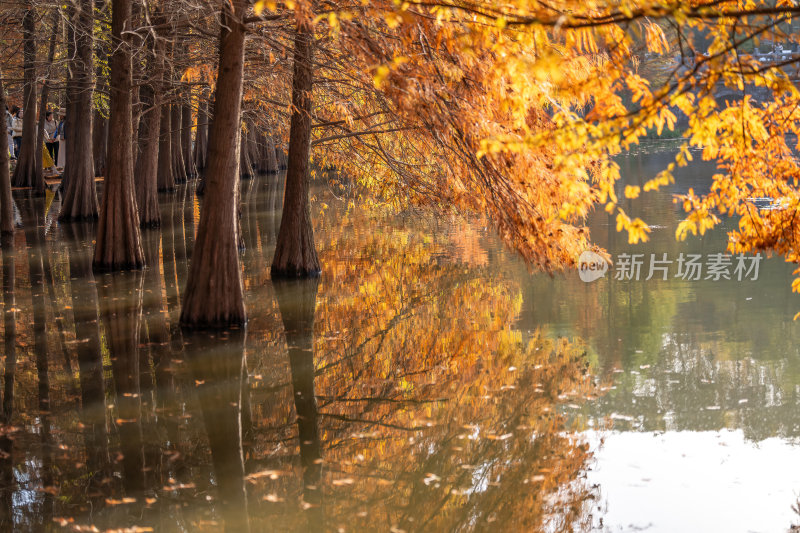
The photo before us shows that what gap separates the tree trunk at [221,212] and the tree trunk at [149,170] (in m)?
8.75

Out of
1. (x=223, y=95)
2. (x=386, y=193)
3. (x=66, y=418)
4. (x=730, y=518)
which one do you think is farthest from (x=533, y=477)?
(x=386, y=193)

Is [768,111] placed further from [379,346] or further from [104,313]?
[104,313]

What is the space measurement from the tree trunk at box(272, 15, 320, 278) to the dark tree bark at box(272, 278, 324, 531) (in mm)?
Result: 332

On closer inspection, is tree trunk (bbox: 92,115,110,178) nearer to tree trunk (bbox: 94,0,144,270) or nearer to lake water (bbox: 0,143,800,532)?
tree trunk (bbox: 94,0,144,270)

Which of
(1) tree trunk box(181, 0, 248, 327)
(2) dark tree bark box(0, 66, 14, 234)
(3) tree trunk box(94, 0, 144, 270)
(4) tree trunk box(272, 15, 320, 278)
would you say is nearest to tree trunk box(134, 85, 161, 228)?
(2) dark tree bark box(0, 66, 14, 234)

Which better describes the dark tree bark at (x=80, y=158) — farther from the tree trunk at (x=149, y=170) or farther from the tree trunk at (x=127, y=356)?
the tree trunk at (x=127, y=356)

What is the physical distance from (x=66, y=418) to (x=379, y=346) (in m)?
3.78

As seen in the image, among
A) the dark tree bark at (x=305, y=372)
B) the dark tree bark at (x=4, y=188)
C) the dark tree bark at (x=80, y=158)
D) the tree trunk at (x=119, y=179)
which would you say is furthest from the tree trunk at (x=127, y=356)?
the dark tree bark at (x=80, y=158)

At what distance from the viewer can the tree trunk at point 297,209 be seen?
1438 cm

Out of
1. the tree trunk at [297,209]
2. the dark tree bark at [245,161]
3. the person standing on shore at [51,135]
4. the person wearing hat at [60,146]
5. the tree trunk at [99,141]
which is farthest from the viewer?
the dark tree bark at [245,161]

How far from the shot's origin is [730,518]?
19.3ft

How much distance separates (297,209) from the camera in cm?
1436

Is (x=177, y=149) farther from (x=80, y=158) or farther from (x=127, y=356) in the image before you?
(x=127, y=356)

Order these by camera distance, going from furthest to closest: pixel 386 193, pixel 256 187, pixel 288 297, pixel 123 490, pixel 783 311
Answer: pixel 256 187
pixel 386 193
pixel 288 297
pixel 783 311
pixel 123 490
